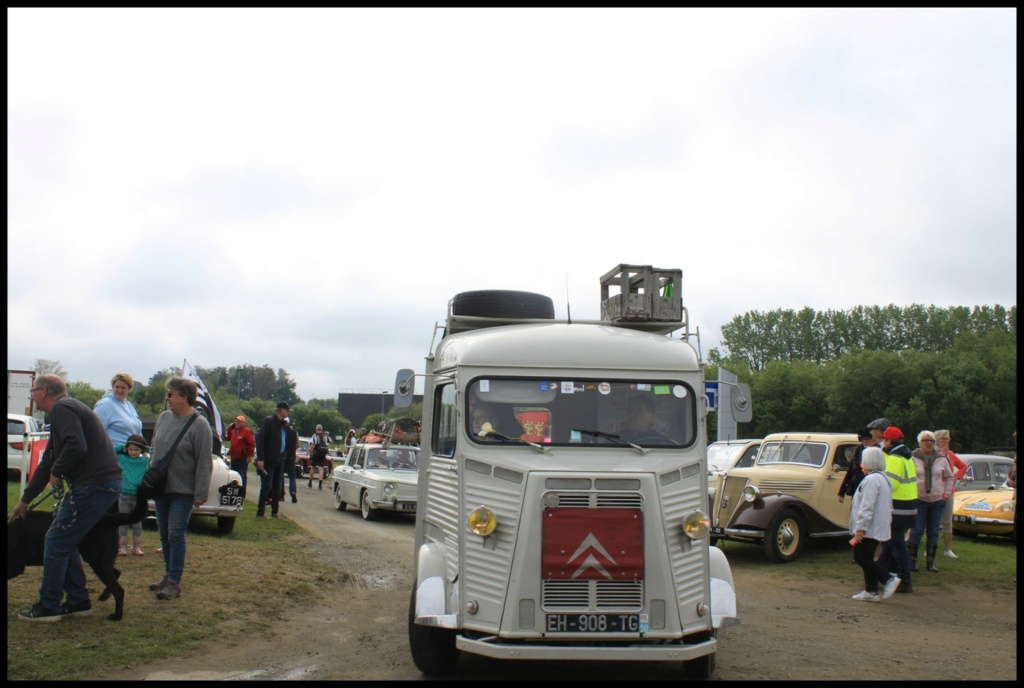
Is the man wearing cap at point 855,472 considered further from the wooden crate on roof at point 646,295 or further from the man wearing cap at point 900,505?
the wooden crate on roof at point 646,295

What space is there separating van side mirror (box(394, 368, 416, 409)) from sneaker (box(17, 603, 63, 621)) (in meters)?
3.08

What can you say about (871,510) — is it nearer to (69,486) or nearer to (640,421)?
(640,421)

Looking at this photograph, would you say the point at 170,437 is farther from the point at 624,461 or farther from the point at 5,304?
the point at 624,461

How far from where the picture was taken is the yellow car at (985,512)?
1580 centimetres

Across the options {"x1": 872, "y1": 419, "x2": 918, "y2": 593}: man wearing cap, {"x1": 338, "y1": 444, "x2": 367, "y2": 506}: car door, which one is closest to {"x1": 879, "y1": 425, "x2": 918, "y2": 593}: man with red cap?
{"x1": 872, "y1": 419, "x2": 918, "y2": 593}: man wearing cap

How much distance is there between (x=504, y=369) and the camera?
6.61 meters

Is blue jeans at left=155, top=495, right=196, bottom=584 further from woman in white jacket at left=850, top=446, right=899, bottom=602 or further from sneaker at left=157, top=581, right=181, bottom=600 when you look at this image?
woman in white jacket at left=850, top=446, right=899, bottom=602

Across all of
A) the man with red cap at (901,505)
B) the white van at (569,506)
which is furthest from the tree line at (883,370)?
the white van at (569,506)

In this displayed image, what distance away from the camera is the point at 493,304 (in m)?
8.07

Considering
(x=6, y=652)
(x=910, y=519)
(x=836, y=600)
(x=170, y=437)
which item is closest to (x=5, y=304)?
(x=170, y=437)

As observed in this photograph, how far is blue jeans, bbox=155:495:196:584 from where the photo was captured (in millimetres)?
7938

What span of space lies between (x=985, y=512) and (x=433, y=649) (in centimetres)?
1302

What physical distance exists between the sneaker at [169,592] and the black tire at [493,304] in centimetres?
346

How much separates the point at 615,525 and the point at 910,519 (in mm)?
6193
